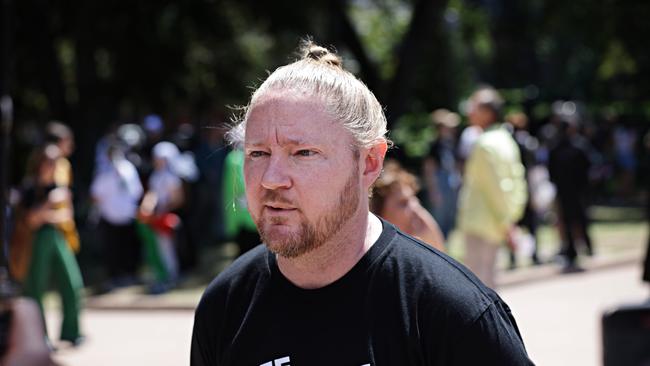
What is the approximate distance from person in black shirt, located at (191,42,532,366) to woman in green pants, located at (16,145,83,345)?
7481mm

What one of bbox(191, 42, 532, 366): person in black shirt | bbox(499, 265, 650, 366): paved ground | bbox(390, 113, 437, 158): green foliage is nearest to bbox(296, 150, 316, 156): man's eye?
bbox(191, 42, 532, 366): person in black shirt

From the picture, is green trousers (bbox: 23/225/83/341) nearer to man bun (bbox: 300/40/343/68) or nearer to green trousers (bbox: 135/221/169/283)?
green trousers (bbox: 135/221/169/283)

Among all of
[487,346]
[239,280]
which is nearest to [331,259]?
[239,280]

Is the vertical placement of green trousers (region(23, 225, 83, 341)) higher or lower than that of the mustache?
lower

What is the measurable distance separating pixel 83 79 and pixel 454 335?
1986 centimetres

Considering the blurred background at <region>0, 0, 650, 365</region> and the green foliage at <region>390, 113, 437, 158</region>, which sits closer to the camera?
the blurred background at <region>0, 0, 650, 365</region>

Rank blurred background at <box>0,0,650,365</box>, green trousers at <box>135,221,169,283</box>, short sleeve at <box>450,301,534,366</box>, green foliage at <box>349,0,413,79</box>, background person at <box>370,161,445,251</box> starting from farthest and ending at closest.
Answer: green foliage at <box>349,0,413,79</box> → green trousers at <box>135,221,169,283</box> → blurred background at <box>0,0,650,365</box> → background person at <box>370,161,445,251</box> → short sleeve at <box>450,301,534,366</box>

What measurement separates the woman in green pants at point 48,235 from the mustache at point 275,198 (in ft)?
25.1

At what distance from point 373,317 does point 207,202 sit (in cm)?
1653

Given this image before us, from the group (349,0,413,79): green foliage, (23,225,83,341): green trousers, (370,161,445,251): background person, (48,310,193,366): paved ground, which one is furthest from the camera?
(349,0,413,79): green foliage

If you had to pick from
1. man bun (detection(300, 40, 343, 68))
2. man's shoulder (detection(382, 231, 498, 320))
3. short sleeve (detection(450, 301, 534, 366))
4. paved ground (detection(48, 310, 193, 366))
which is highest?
man bun (detection(300, 40, 343, 68))

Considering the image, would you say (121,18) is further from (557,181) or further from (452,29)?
(452,29)

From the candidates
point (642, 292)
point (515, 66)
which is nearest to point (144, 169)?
point (642, 292)

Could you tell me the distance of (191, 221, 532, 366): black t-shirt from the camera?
2.54 m
